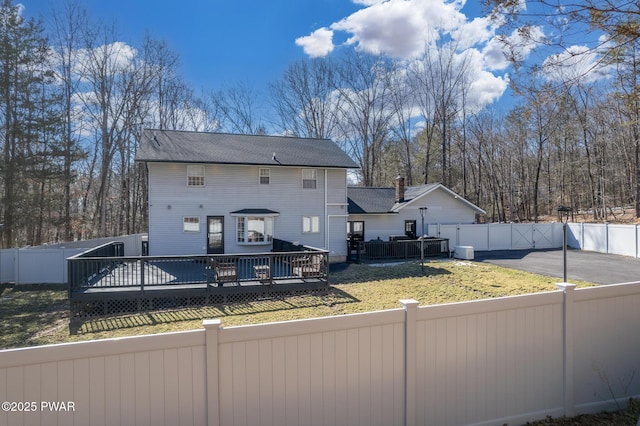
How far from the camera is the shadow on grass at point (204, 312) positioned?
28.9 ft

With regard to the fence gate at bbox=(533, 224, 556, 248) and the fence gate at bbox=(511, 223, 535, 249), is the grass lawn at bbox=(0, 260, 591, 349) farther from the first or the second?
the fence gate at bbox=(533, 224, 556, 248)

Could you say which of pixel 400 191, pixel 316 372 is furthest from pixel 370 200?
pixel 316 372

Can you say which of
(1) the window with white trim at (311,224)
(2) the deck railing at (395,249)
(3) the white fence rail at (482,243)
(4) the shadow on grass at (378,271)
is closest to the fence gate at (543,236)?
(3) the white fence rail at (482,243)

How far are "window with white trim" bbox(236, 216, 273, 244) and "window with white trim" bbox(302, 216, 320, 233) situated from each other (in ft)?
6.16

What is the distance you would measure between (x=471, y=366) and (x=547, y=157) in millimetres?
39841

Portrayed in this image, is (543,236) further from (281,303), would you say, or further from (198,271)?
(198,271)

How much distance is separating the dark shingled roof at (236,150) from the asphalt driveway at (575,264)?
9.59 m

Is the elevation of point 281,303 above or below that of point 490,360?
below

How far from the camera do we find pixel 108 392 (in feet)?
8.42

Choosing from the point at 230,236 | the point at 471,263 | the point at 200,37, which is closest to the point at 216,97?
the point at 200,37

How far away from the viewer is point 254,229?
1762cm

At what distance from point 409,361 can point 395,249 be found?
16.1 metres

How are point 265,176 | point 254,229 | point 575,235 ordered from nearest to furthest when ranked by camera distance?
point 254,229
point 265,176
point 575,235

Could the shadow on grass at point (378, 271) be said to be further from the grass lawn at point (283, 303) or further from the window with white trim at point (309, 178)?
the window with white trim at point (309, 178)
